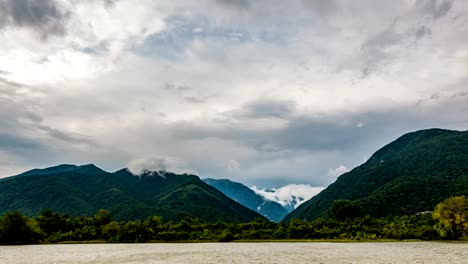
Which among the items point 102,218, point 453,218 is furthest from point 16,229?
point 453,218

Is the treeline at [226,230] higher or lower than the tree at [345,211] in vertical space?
lower

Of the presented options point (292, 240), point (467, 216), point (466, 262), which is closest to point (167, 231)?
point (292, 240)

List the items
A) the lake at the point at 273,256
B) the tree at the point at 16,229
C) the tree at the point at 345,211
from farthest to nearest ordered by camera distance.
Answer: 1. the tree at the point at 345,211
2. the tree at the point at 16,229
3. the lake at the point at 273,256

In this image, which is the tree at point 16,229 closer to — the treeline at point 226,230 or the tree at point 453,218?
the treeline at point 226,230

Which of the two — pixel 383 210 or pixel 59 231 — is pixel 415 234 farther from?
pixel 59 231

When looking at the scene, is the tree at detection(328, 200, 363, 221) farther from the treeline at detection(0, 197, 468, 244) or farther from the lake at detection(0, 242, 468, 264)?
the lake at detection(0, 242, 468, 264)

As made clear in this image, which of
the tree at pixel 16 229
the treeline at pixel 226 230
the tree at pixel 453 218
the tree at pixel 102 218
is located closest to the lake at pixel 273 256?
the tree at pixel 453 218

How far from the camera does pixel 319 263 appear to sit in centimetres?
5419

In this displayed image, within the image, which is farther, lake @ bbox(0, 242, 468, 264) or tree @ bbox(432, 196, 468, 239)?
tree @ bbox(432, 196, 468, 239)

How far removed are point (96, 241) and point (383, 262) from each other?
108 m

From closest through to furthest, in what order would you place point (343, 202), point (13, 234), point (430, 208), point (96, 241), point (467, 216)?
point (467, 216), point (13, 234), point (96, 241), point (343, 202), point (430, 208)

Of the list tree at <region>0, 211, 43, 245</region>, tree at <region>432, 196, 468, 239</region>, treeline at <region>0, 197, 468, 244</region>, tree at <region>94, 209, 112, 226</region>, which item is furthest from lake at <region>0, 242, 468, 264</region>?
tree at <region>94, 209, 112, 226</region>

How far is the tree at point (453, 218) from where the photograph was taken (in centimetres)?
10263

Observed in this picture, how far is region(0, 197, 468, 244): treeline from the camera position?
109569 mm
